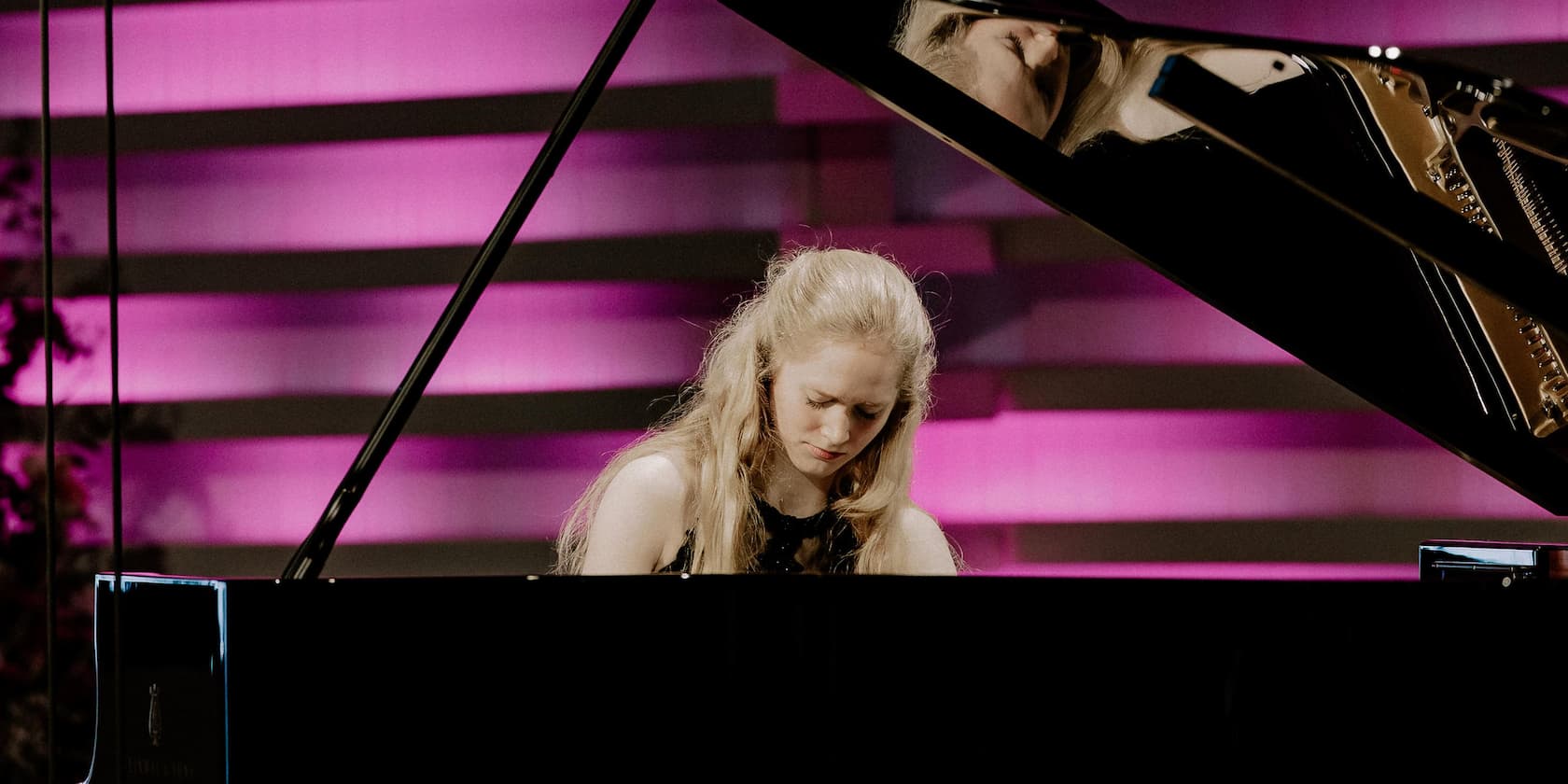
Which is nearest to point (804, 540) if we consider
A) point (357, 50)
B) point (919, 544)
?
point (919, 544)

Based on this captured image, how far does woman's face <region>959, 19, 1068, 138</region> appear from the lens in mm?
1168

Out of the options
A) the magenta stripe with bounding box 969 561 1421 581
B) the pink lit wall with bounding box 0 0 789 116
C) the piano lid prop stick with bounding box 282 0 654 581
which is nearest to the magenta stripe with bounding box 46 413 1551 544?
the magenta stripe with bounding box 969 561 1421 581

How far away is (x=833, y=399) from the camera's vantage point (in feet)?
5.19

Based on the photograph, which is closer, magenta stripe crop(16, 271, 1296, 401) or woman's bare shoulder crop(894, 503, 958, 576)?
woman's bare shoulder crop(894, 503, 958, 576)

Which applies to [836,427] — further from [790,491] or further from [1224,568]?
[1224,568]

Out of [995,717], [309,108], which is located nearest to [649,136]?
[309,108]

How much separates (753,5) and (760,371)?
0.66m

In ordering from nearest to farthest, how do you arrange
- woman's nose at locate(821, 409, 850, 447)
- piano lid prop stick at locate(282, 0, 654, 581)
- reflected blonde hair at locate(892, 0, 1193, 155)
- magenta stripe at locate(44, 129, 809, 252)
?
reflected blonde hair at locate(892, 0, 1193, 155) → piano lid prop stick at locate(282, 0, 654, 581) → woman's nose at locate(821, 409, 850, 447) → magenta stripe at locate(44, 129, 809, 252)

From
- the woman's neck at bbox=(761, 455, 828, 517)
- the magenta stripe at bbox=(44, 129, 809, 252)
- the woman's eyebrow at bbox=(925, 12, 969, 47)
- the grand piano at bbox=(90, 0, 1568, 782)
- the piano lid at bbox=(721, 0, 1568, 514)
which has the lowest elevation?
the grand piano at bbox=(90, 0, 1568, 782)

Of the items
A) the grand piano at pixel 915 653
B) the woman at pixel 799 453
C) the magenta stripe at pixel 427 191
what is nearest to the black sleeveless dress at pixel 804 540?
the woman at pixel 799 453

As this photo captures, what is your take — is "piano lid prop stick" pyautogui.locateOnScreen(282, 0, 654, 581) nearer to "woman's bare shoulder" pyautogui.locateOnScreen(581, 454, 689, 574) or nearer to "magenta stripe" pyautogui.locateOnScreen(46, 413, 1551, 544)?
"woman's bare shoulder" pyautogui.locateOnScreen(581, 454, 689, 574)

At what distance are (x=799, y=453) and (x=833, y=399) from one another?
104 millimetres

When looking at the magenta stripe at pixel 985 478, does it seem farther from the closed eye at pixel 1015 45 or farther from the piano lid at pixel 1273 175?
the closed eye at pixel 1015 45

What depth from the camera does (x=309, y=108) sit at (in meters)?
2.26
